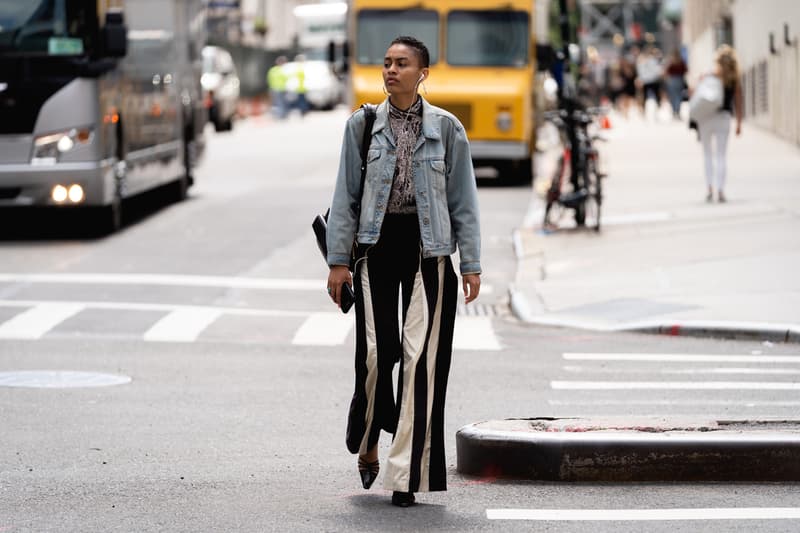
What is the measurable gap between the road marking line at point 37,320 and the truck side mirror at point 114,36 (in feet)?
15.2

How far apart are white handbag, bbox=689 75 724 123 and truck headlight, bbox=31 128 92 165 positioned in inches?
279

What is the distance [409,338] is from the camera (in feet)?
22.0

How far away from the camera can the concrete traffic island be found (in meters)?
7.10

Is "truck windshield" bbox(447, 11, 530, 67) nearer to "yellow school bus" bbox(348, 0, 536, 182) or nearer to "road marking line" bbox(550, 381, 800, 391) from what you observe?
"yellow school bus" bbox(348, 0, 536, 182)

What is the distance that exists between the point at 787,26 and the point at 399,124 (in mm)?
27923

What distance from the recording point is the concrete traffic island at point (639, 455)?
7098 millimetres

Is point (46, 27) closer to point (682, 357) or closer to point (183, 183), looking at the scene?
point (183, 183)

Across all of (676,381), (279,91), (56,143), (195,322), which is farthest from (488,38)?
(279,91)

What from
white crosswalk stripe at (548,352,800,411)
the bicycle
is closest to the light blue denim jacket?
white crosswalk stripe at (548,352,800,411)

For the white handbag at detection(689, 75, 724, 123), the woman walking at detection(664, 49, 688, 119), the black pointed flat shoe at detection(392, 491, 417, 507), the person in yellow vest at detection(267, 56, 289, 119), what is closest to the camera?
the black pointed flat shoe at detection(392, 491, 417, 507)

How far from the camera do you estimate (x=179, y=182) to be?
24.4 meters

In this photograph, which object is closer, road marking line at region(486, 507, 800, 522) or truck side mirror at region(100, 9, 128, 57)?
road marking line at region(486, 507, 800, 522)

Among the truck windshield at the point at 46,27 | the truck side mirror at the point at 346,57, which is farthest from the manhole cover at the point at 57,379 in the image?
the truck side mirror at the point at 346,57

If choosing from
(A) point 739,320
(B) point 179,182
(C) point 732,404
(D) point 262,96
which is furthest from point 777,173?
(D) point 262,96
